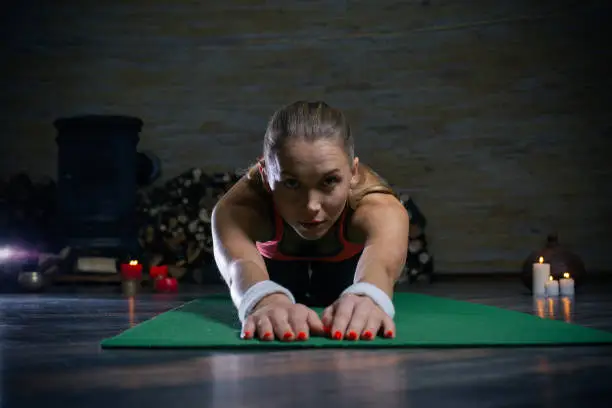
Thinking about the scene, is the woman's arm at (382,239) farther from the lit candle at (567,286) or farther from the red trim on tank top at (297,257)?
the lit candle at (567,286)

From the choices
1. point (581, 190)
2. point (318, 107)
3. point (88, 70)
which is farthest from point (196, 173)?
point (318, 107)

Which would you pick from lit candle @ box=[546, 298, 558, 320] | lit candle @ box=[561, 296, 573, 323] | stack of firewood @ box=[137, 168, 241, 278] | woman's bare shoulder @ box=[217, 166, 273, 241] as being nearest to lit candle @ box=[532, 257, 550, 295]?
lit candle @ box=[561, 296, 573, 323]

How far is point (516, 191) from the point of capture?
19.0ft

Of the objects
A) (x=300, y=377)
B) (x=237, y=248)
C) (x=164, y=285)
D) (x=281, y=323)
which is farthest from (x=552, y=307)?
(x=164, y=285)

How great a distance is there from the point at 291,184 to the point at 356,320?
1.44ft

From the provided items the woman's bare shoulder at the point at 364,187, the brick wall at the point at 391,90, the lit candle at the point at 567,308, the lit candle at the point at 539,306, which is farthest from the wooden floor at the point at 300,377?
the brick wall at the point at 391,90

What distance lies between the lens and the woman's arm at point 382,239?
2359 mm

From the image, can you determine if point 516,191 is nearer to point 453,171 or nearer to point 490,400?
point 453,171

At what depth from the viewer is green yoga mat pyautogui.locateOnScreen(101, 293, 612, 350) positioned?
80.4 inches

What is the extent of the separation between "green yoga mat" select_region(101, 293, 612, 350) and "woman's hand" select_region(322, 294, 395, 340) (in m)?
0.02

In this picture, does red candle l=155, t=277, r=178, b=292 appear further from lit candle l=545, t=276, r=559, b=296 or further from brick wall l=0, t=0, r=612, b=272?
lit candle l=545, t=276, r=559, b=296

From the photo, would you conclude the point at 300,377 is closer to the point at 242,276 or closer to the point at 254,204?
the point at 242,276

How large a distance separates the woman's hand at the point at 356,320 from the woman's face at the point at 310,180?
0.29 m

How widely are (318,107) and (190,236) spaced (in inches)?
134
